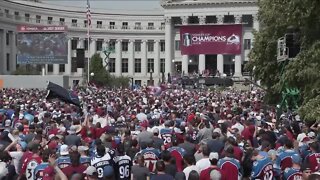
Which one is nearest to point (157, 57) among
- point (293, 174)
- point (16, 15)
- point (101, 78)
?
point (16, 15)

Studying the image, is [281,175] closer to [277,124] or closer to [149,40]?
[277,124]

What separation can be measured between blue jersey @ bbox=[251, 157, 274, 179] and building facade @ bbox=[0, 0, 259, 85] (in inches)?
3147

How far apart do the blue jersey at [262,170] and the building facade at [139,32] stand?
79929 millimetres

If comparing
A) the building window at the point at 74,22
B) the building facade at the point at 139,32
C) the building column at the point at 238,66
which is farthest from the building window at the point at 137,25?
the building column at the point at 238,66

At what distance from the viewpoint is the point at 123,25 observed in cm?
11162

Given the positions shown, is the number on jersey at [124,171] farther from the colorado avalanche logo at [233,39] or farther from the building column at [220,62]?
the building column at [220,62]

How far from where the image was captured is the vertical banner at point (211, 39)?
283 feet

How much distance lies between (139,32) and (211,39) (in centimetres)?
2563

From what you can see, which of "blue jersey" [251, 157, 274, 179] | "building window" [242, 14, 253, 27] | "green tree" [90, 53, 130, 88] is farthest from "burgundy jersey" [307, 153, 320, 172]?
"building window" [242, 14, 253, 27]

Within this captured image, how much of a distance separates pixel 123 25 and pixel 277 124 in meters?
91.8

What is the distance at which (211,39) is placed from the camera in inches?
3452

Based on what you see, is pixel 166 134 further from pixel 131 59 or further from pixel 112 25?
pixel 112 25

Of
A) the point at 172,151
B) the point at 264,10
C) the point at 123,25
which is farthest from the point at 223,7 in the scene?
the point at 172,151

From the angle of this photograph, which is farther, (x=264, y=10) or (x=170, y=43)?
(x=170, y=43)
